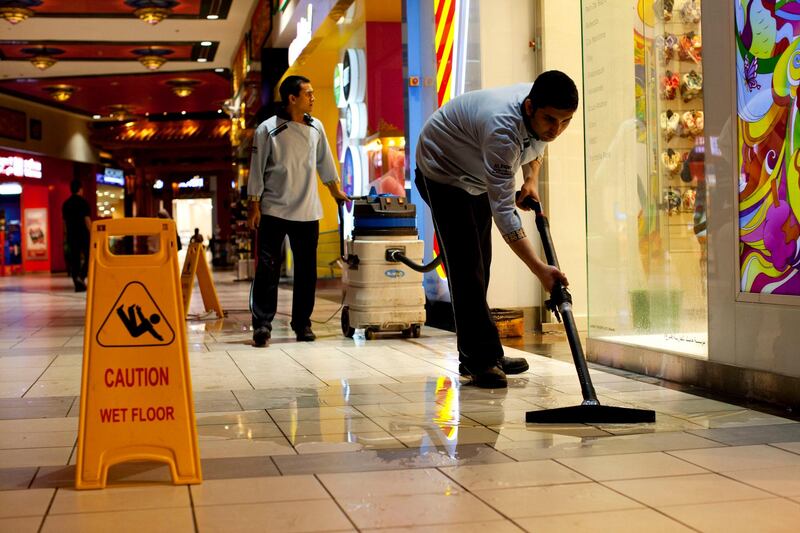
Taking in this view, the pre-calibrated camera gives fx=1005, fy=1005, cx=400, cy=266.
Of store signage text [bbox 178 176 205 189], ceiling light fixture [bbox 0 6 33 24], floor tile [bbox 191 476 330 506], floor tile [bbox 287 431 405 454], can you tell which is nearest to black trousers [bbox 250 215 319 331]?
floor tile [bbox 287 431 405 454]

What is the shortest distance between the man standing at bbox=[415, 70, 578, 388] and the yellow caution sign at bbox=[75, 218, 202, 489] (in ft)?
5.01

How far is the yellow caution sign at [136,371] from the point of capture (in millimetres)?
2748

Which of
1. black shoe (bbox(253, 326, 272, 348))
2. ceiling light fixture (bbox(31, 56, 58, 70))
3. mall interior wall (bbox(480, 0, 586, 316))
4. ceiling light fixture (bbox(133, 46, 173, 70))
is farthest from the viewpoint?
Result: ceiling light fixture (bbox(133, 46, 173, 70))

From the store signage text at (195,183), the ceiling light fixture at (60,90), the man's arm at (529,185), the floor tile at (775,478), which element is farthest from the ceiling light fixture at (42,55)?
the store signage text at (195,183)

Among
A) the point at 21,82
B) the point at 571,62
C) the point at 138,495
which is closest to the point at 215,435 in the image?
the point at 138,495

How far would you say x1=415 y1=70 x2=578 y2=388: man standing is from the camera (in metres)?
3.92

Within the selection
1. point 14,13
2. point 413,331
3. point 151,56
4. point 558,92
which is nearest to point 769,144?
point 558,92

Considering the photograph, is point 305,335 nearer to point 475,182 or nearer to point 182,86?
point 475,182

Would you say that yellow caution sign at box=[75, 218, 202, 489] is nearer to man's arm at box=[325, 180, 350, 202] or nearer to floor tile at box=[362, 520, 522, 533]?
floor tile at box=[362, 520, 522, 533]

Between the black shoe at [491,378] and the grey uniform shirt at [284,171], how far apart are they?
237cm

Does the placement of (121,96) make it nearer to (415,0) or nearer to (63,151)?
(63,151)

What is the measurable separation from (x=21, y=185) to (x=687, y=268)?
26.5 meters

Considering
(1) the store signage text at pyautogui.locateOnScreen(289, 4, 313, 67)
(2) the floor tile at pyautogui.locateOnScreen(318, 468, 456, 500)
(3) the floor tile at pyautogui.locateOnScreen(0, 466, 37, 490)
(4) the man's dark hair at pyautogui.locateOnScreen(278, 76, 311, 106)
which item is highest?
(1) the store signage text at pyautogui.locateOnScreen(289, 4, 313, 67)

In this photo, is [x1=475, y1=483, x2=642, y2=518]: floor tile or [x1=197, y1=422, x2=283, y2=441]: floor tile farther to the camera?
[x1=197, y1=422, x2=283, y2=441]: floor tile
